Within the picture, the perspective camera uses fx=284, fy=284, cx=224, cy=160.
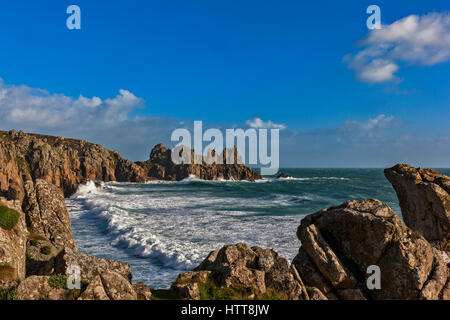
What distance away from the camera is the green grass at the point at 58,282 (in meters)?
9.05

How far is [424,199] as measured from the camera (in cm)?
2022

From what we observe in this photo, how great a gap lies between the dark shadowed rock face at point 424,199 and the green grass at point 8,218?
24967 millimetres

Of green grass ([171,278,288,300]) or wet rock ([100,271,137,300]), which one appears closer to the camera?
wet rock ([100,271,137,300])

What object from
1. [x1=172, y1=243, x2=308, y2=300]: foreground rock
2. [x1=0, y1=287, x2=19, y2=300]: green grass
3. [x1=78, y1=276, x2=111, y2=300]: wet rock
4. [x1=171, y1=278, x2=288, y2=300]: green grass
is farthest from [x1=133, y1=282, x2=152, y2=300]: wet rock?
[x1=0, y1=287, x2=19, y2=300]: green grass

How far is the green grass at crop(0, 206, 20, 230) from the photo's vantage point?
13.0 metres

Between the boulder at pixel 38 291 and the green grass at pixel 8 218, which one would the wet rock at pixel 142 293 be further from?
the green grass at pixel 8 218

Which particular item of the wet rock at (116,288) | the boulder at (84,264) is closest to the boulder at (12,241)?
the boulder at (84,264)

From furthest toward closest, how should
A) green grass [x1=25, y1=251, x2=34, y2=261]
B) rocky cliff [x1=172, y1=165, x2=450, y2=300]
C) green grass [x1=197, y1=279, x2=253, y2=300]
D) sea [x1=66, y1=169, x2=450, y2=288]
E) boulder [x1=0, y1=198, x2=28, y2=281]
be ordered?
sea [x1=66, y1=169, x2=450, y2=288] < green grass [x1=25, y1=251, x2=34, y2=261] < boulder [x1=0, y1=198, x2=28, y2=281] < rocky cliff [x1=172, y1=165, x2=450, y2=300] < green grass [x1=197, y1=279, x2=253, y2=300]

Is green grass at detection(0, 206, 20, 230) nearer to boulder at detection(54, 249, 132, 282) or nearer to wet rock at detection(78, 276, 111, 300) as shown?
boulder at detection(54, 249, 132, 282)

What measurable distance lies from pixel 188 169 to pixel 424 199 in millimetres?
134165

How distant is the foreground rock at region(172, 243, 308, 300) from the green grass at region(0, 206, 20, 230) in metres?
8.60

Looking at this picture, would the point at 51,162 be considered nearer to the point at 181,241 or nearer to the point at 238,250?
the point at 181,241

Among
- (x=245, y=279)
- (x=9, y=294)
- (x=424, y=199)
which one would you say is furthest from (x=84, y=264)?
(x=424, y=199)
